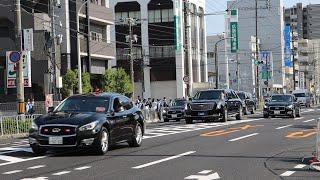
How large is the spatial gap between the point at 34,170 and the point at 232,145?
289 inches

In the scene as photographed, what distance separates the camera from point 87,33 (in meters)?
51.7

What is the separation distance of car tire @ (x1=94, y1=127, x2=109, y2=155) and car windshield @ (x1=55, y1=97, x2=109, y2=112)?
72 centimetres

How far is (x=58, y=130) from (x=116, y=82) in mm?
44217

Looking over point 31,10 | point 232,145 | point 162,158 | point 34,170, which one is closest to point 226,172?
point 162,158

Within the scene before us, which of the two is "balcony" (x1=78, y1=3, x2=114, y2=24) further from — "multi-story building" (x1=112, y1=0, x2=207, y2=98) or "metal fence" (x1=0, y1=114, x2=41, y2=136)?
"metal fence" (x1=0, y1=114, x2=41, y2=136)

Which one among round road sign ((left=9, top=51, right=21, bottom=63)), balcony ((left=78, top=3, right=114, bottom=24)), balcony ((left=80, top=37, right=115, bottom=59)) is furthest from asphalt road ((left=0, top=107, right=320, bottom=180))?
balcony ((left=78, top=3, right=114, bottom=24))

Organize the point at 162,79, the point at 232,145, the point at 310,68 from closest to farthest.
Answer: the point at 232,145 → the point at 162,79 → the point at 310,68

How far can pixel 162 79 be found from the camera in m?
83.8

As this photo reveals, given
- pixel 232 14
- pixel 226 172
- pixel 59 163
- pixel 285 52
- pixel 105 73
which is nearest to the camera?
pixel 226 172

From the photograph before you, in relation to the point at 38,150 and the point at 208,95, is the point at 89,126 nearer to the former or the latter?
the point at 38,150

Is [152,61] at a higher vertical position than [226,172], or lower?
higher

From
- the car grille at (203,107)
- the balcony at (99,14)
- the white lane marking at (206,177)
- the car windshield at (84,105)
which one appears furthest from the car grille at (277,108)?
the white lane marking at (206,177)

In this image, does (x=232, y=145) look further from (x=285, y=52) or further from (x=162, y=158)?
(x=285, y=52)

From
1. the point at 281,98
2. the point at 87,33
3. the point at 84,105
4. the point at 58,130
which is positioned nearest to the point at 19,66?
the point at 84,105
